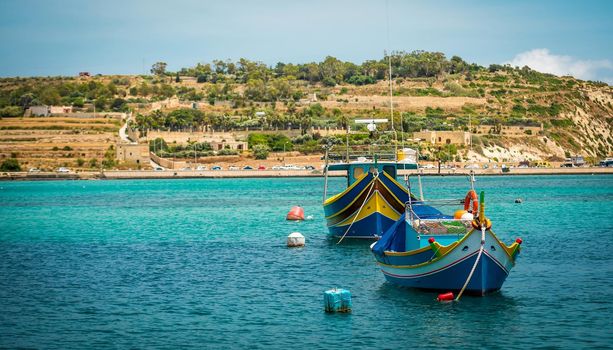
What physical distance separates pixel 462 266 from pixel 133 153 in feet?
382

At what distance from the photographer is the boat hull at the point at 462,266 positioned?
81.5 feet

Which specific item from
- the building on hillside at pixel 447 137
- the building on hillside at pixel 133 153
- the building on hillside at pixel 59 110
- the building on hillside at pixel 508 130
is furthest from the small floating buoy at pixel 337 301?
the building on hillside at pixel 59 110

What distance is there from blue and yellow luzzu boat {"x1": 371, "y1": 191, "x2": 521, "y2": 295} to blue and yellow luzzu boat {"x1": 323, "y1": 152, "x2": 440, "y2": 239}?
11005 millimetres

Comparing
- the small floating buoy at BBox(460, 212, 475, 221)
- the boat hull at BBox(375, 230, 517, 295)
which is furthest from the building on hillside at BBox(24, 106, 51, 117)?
the boat hull at BBox(375, 230, 517, 295)

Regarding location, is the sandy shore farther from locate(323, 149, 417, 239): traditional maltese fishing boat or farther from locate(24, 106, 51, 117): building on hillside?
locate(323, 149, 417, 239): traditional maltese fishing boat

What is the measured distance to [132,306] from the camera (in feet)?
88.6

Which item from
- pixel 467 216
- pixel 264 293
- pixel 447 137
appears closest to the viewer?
pixel 467 216

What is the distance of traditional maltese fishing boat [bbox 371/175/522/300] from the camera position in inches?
977

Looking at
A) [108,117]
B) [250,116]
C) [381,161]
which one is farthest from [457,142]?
[381,161]

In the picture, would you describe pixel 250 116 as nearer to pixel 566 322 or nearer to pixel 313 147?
pixel 313 147

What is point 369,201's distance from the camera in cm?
4066

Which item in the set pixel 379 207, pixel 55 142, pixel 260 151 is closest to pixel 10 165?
pixel 55 142

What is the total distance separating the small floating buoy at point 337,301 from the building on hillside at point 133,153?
115m

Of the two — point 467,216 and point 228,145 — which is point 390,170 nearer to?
point 467,216
